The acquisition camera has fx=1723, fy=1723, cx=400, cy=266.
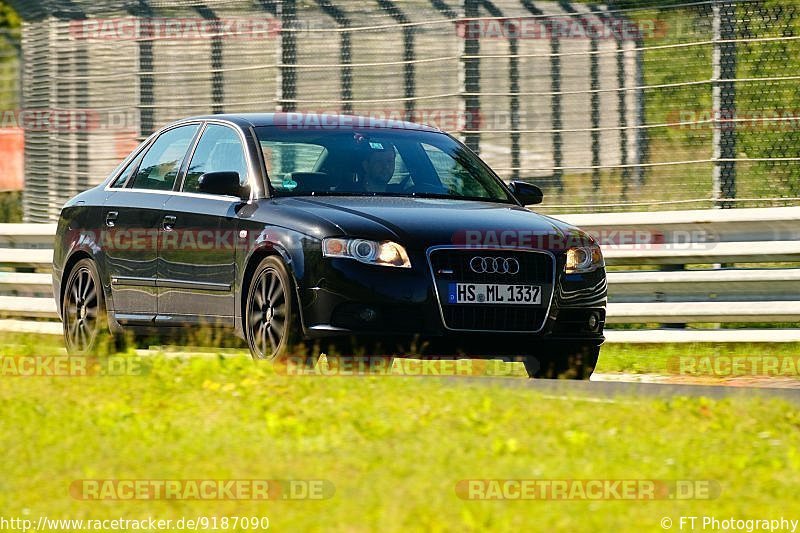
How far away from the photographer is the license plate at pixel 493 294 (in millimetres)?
9016

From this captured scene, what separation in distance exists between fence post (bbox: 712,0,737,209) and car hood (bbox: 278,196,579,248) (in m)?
3.74

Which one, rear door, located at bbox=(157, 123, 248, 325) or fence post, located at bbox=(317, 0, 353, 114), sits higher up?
fence post, located at bbox=(317, 0, 353, 114)

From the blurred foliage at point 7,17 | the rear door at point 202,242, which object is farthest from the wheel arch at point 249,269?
the blurred foliage at point 7,17

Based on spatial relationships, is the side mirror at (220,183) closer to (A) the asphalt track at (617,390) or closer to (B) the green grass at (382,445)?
(B) the green grass at (382,445)

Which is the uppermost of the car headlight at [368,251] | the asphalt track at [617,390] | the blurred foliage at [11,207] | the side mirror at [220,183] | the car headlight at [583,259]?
the side mirror at [220,183]

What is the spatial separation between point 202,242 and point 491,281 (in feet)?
6.16

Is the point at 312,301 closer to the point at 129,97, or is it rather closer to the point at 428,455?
the point at 428,455

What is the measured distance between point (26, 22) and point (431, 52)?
19.1ft

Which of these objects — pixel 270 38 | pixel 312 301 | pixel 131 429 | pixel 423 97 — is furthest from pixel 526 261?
pixel 270 38

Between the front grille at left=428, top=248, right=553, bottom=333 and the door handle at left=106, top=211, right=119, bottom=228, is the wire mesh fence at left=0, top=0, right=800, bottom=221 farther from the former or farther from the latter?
the front grille at left=428, top=248, right=553, bottom=333

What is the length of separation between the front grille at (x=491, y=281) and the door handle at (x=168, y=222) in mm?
2084

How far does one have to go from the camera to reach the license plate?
9016 millimetres

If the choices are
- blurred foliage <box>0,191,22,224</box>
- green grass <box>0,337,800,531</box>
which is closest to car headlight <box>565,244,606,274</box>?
green grass <box>0,337,800,531</box>

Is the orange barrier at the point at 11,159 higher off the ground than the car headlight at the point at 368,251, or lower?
lower
